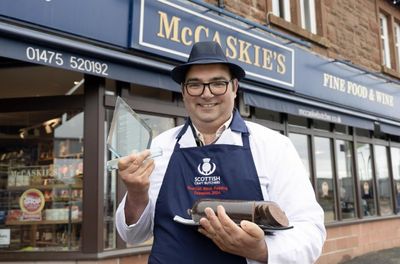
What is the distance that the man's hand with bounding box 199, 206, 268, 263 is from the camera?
Result: 4.51 ft

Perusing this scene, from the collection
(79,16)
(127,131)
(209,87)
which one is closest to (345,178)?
(79,16)

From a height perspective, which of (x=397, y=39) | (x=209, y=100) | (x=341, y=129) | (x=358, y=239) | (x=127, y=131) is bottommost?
(x=358, y=239)

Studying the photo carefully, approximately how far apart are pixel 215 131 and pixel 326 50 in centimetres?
680

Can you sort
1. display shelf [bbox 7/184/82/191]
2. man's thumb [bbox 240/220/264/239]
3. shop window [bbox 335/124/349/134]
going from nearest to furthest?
man's thumb [bbox 240/220/264/239], display shelf [bbox 7/184/82/191], shop window [bbox 335/124/349/134]

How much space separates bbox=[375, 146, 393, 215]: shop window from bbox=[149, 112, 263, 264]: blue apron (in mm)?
8230

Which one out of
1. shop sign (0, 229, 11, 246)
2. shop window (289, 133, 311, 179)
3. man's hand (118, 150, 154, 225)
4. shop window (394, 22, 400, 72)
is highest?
shop window (394, 22, 400, 72)

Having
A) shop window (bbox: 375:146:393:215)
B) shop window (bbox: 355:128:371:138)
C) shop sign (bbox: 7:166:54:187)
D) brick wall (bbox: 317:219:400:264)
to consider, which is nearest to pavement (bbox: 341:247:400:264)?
brick wall (bbox: 317:219:400:264)

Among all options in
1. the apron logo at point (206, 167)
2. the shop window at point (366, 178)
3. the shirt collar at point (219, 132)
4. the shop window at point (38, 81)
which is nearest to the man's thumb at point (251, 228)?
the apron logo at point (206, 167)

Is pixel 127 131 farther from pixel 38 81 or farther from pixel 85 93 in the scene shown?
pixel 38 81

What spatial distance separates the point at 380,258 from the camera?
7.76 m

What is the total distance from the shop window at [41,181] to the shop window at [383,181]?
675cm

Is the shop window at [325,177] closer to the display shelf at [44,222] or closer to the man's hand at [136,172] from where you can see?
the display shelf at [44,222]

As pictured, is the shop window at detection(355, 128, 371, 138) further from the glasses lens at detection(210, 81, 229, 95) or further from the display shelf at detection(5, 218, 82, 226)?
the glasses lens at detection(210, 81, 229, 95)

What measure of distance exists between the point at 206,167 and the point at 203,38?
406 cm
